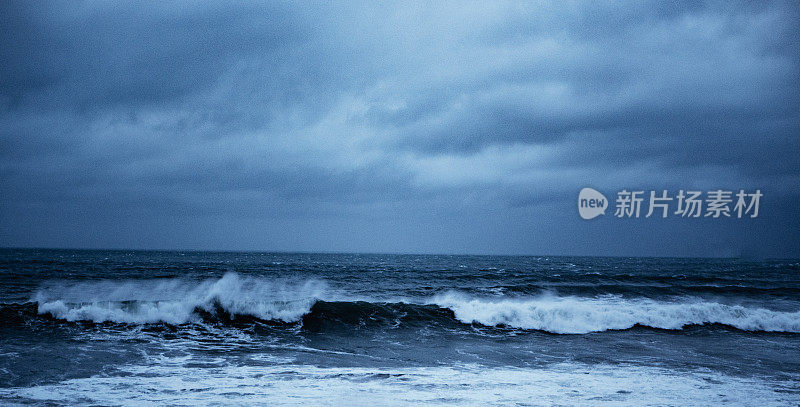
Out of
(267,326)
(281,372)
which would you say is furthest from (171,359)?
(267,326)

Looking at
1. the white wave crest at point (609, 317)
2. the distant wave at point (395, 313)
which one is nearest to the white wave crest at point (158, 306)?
the distant wave at point (395, 313)

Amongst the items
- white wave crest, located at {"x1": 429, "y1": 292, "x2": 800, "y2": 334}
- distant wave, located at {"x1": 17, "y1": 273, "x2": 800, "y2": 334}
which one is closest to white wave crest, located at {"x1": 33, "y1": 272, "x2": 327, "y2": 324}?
distant wave, located at {"x1": 17, "y1": 273, "x2": 800, "y2": 334}

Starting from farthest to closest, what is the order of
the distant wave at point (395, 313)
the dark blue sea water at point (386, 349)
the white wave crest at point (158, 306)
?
the distant wave at point (395, 313) → the white wave crest at point (158, 306) → the dark blue sea water at point (386, 349)

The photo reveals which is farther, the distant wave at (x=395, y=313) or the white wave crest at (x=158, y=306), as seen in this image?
the distant wave at (x=395, y=313)

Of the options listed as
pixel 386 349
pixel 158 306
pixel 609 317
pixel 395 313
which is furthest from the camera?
pixel 395 313

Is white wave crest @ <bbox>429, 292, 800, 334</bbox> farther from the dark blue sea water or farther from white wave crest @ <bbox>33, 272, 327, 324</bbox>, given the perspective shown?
white wave crest @ <bbox>33, 272, 327, 324</bbox>

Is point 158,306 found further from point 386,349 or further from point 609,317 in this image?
point 609,317

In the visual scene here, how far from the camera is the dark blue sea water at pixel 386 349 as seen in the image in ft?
26.7

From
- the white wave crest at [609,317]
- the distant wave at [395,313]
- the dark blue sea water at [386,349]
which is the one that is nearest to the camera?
the dark blue sea water at [386,349]

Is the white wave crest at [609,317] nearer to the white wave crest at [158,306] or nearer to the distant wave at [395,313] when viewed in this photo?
the distant wave at [395,313]

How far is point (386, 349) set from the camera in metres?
12.8

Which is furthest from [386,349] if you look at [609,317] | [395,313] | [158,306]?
[609,317]

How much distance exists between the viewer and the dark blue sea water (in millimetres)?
8133

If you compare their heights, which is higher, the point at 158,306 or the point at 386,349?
the point at 158,306
